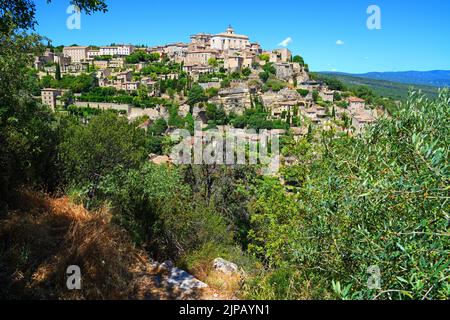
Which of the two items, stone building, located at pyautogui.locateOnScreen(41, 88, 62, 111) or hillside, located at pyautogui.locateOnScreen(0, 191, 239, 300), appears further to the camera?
stone building, located at pyautogui.locateOnScreen(41, 88, 62, 111)

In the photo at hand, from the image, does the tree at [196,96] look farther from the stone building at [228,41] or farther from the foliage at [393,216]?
the foliage at [393,216]

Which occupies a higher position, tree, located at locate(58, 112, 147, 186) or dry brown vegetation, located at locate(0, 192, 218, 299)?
tree, located at locate(58, 112, 147, 186)

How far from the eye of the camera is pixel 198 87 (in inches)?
2323

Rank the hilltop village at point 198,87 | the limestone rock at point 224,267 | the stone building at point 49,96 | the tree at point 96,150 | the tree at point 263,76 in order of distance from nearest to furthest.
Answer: the limestone rock at point 224,267 < the tree at point 96,150 < the stone building at point 49,96 < the hilltop village at point 198,87 < the tree at point 263,76

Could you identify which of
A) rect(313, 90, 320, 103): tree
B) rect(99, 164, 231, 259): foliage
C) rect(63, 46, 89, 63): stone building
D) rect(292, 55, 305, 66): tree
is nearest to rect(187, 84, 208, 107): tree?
rect(313, 90, 320, 103): tree

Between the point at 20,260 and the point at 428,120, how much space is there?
3.69 metres

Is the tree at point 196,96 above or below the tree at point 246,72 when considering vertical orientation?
below

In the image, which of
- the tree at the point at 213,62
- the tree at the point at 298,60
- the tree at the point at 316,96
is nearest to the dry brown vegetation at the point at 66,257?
the tree at the point at 316,96

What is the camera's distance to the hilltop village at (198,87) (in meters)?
53.3

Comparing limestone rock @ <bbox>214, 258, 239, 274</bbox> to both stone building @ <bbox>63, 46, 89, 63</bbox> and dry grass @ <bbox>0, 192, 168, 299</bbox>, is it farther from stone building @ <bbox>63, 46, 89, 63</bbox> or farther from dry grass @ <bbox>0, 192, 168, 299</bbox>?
stone building @ <bbox>63, 46, 89, 63</bbox>

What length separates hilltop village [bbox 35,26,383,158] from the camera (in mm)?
53281

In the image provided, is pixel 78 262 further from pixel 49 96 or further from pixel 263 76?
pixel 263 76
